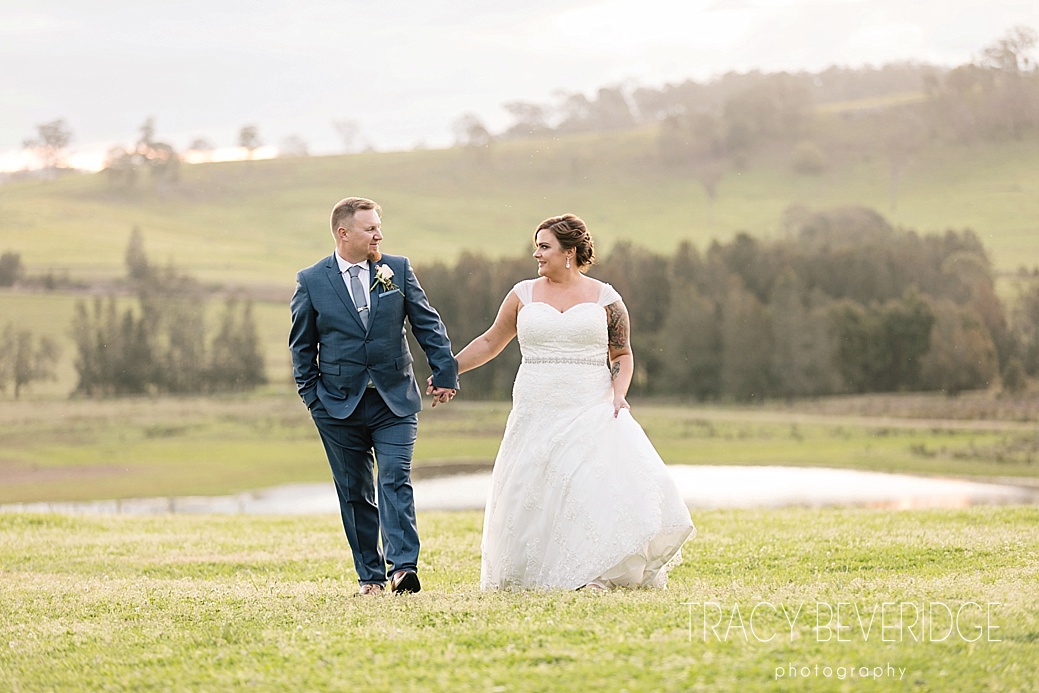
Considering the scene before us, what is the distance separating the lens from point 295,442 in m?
49.3

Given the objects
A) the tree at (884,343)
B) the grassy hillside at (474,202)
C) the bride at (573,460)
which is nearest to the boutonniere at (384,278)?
the bride at (573,460)

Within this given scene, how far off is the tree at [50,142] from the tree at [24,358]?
31.2 meters

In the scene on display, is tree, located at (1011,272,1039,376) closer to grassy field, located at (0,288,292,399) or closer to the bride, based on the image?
grassy field, located at (0,288,292,399)

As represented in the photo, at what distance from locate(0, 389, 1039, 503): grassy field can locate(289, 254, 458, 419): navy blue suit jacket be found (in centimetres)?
3101

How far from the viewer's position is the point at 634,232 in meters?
73.1

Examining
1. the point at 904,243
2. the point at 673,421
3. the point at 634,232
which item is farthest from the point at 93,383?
the point at 904,243

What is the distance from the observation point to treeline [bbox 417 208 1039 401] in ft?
162

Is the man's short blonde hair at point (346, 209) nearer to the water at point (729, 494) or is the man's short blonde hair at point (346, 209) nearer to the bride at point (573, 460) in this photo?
the bride at point (573, 460)

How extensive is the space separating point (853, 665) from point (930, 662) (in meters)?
0.35

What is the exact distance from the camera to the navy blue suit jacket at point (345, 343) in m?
7.49

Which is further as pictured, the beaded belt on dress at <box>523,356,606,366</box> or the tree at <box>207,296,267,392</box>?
the tree at <box>207,296,267,392</box>

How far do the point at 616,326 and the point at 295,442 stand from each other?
42.8m

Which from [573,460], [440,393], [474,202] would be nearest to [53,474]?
[474,202]

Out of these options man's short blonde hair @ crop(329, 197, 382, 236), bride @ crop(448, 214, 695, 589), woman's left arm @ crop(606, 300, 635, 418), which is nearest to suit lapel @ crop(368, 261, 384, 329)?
man's short blonde hair @ crop(329, 197, 382, 236)
